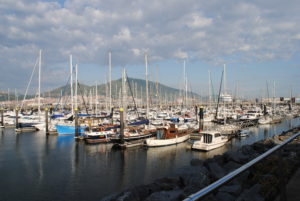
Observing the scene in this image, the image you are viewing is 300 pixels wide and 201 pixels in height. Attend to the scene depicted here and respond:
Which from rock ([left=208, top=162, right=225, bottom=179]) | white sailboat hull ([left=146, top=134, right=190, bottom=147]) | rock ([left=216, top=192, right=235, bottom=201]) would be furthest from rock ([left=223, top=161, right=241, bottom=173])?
white sailboat hull ([left=146, top=134, right=190, bottom=147])

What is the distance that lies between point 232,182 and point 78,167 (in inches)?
708

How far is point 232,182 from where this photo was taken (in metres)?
8.30

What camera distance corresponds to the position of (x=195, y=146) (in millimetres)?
29109

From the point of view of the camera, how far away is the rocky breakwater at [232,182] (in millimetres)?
5081

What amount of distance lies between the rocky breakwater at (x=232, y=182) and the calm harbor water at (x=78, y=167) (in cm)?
525

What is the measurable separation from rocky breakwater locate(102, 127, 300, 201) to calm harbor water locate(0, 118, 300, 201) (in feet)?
17.2

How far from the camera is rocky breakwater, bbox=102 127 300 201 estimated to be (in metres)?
Result: 5.08

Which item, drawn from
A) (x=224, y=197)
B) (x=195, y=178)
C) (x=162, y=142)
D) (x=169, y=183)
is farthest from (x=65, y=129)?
(x=224, y=197)

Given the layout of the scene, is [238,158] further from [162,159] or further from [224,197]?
[162,159]

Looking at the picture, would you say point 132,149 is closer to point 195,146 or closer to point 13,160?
point 195,146

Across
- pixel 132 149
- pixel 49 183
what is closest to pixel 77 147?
pixel 132 149

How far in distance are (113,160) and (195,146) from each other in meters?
10.3

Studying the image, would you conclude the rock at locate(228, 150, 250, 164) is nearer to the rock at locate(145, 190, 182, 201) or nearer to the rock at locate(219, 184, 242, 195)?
the rock at locate(145, 190, 182, 201)

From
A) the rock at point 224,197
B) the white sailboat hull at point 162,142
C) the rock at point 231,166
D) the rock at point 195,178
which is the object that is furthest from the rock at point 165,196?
the white sailboat hull at point 162,142
